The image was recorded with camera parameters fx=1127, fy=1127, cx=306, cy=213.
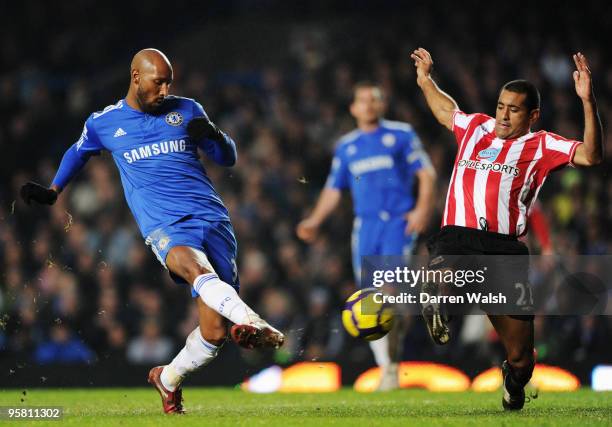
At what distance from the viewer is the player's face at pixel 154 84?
7195 millimetres

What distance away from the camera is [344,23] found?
19.6 m

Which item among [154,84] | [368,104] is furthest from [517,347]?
[368,104]

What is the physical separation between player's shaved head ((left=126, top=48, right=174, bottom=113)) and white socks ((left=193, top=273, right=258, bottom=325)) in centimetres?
124

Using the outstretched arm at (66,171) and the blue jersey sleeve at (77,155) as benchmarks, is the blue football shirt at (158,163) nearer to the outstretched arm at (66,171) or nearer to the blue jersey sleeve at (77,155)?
the blue jersey sleeve at (77,155)

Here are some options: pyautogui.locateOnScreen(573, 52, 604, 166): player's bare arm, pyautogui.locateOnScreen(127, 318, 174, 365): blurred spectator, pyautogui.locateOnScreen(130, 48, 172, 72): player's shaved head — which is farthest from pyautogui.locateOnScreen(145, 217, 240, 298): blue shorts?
pyautogui.locateOnScreen(127, 318, 174, 365): blurred spectator

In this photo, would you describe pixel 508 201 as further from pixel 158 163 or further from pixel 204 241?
pixel 158 163

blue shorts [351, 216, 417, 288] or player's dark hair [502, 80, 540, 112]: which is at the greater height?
player's dark hair [502, 80, 540, 112]

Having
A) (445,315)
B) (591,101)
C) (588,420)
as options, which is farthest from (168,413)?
(591,101)

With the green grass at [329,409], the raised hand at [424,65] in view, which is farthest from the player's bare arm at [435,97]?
the green grass at [329,409]

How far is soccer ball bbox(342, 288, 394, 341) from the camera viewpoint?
750cm

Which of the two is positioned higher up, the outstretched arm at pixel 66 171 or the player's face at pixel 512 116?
the player's face at pixel 512 116

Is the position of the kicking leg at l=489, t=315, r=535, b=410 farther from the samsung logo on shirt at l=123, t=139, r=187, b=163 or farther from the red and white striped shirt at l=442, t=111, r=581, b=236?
the samsung logo on shirt at l=123, t=139, r=187, b=163

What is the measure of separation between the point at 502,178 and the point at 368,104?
3290mm

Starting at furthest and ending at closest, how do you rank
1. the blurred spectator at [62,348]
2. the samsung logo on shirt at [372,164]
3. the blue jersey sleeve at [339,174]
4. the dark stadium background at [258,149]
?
the blurred spectator at [62,348]
the dark stadium background at [258,149]
the blue jersey sleeve at [339,174]
the samsung logo on shirt at [372,164]
